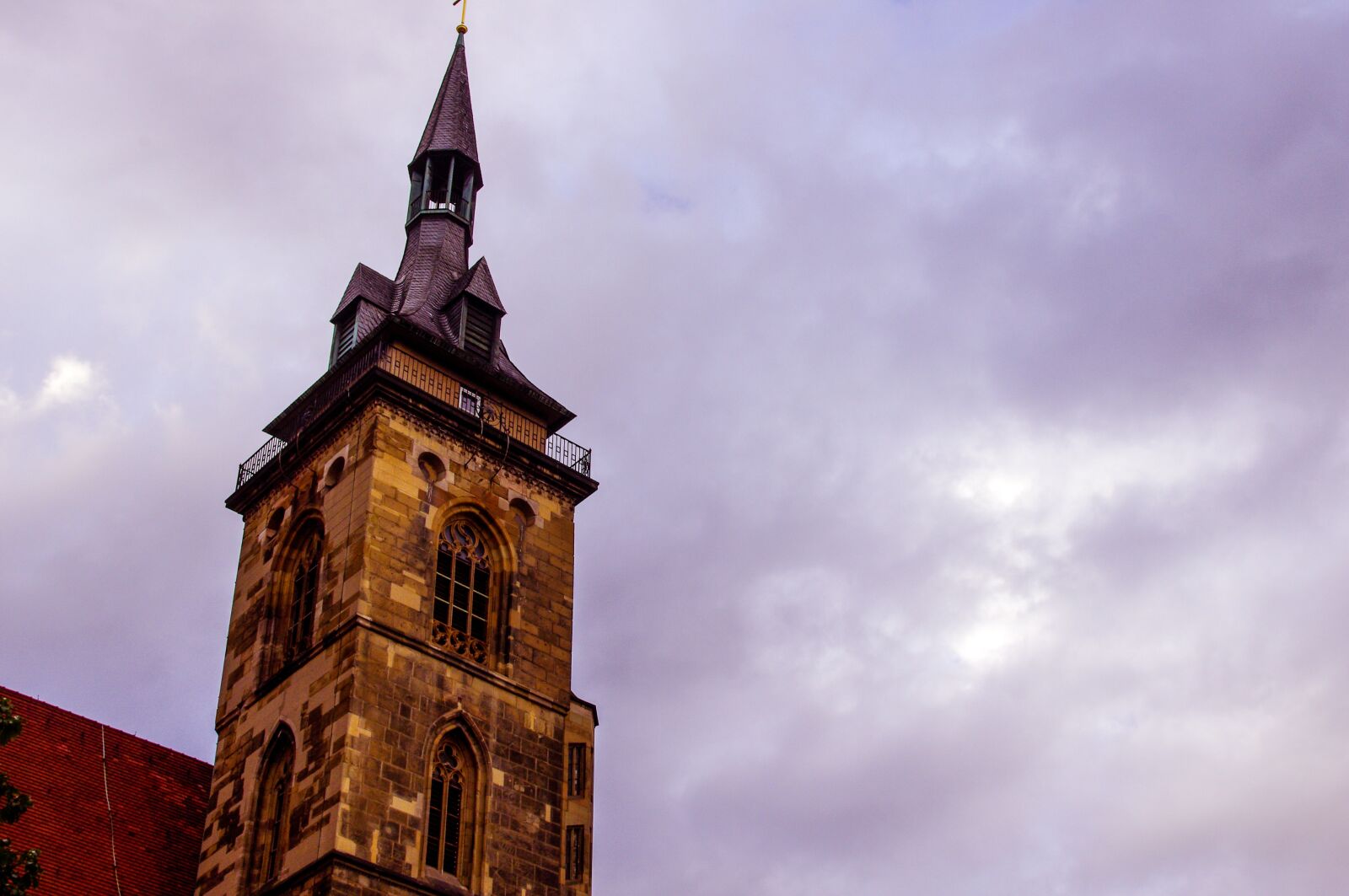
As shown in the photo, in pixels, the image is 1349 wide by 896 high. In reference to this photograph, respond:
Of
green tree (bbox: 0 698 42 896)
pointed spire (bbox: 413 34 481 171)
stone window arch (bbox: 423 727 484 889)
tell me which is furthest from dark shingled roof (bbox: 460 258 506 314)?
green tree (bbox: 0 698 42 896)

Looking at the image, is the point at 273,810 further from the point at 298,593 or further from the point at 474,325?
the point at 474,325

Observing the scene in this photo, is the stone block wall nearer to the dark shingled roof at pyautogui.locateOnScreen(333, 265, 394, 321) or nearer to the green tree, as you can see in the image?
the dark shingled roof at pyautogui.locateOnScreen(333, 265, 394, 321)

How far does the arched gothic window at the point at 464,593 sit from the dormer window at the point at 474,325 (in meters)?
5.63

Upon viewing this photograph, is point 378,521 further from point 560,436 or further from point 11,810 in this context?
point 11,810

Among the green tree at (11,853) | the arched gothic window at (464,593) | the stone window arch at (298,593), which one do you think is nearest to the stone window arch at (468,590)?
the arched gothic window at (464,593)

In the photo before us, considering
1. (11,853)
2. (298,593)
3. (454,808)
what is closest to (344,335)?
(298,593)

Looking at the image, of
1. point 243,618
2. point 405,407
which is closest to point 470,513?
point 405,407

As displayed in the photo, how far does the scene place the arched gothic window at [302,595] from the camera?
3625 centimetres

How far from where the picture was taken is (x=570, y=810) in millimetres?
35562

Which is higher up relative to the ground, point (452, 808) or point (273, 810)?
point (273, 810)

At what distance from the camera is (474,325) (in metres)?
42.3

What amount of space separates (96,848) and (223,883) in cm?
268

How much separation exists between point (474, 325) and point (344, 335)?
3.10 m

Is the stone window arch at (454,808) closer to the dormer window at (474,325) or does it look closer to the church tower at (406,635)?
the church tower at (406,635)
